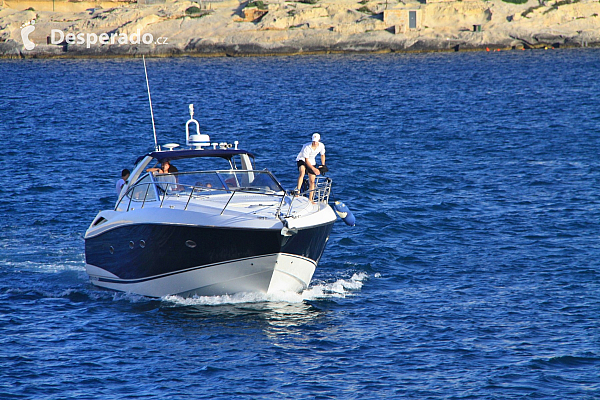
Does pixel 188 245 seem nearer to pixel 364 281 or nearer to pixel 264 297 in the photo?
pixel 264 297

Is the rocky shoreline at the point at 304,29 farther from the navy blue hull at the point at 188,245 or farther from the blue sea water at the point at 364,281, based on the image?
the navy blue hull at the point at 188,245

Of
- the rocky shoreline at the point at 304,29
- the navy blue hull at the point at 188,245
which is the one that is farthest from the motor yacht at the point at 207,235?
the rocky shoreline at the point at 304,29

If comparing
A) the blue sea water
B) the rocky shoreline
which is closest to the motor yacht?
the blue sea water

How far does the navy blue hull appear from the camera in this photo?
13.7 m

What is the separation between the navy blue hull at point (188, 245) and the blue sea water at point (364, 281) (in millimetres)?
803

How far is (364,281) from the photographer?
1669cm

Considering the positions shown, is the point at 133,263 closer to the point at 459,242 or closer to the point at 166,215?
the point at 166,215

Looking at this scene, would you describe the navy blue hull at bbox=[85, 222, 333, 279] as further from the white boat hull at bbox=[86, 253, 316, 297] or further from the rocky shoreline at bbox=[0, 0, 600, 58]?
the rocky shoreline at bbox=[0, 0, 600, 58]

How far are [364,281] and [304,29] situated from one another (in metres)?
90.4

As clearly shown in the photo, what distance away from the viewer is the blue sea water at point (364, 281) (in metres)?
11.8

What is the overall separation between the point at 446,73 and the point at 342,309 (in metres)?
64.1

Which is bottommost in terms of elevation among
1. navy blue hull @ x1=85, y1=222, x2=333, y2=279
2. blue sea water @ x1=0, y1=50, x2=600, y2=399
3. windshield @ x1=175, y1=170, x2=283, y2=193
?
blue sea water @ x1=0, y1=50, x2=600, y2=399

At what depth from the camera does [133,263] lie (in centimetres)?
1499

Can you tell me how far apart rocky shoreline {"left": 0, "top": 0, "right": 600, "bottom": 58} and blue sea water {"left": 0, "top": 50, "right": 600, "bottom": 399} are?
6065cm
